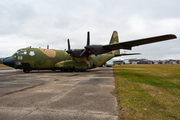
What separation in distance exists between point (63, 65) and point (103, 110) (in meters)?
16.0

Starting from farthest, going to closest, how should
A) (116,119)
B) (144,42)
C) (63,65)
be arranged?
1. (63,65)
2. (144,42)
3. (116,119)

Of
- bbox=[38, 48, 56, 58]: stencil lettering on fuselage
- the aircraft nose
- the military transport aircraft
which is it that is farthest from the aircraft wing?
the aircraft nose

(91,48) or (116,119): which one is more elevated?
(91,48)

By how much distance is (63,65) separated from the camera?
61.6ft

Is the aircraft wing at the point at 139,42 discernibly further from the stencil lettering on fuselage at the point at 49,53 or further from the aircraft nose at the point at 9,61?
the aircraft nose at the point at 9,61

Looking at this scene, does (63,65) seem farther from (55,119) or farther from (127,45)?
(55,119)

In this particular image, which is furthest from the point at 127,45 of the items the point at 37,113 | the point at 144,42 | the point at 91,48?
the point at 37,113

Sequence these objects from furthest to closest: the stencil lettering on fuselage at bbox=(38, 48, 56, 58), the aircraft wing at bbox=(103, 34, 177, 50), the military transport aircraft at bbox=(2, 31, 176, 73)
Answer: the stencil lettering on fuselage at bbox=(38, 48, 56, 58) → the military transport aircraft at bbox=(2, 31, 176, 73) → the aircraft wing at bbox=(103, 34, 177, 50)

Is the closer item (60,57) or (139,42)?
(139,42)

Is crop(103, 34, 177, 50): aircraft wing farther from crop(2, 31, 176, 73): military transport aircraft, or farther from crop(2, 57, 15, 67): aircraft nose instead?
crop(2, 57, 15, 67): aircraft nose

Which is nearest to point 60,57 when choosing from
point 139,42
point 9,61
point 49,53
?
point 49,53

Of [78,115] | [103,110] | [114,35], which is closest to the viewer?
[78,115]

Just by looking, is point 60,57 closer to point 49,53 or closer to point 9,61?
point 49,53

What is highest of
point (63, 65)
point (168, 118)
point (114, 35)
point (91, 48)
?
point (114, 35)
